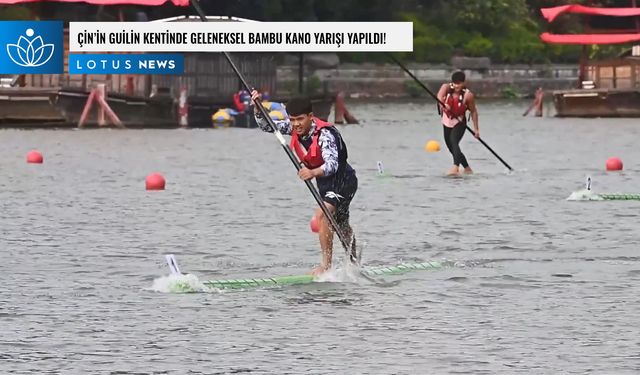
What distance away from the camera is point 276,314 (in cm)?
1330

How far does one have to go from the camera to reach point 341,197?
15.2m

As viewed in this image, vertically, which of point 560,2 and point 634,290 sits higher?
point 560,2

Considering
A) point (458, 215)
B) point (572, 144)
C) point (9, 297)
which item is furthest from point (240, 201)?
point (572, 144)

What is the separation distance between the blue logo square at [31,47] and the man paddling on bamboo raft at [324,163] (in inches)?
1311

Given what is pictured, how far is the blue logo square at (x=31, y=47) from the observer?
48.2 m

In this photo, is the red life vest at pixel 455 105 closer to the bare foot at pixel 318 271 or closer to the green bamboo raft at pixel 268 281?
the green bamboo raft at pixel 268 281

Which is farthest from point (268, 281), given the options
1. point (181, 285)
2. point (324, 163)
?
point (324, 163)

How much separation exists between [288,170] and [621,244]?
47.6 feet

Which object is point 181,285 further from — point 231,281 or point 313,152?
point 313,152

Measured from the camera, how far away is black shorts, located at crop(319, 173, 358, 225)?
598 inches

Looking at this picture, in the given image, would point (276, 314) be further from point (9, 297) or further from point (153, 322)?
point (9, 297)

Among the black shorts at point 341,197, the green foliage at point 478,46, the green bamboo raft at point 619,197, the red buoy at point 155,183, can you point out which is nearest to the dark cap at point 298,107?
the black shorts at point 341,197

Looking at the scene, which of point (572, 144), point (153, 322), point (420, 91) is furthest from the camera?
point (420, 91)

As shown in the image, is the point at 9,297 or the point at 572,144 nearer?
the point at 9,297
